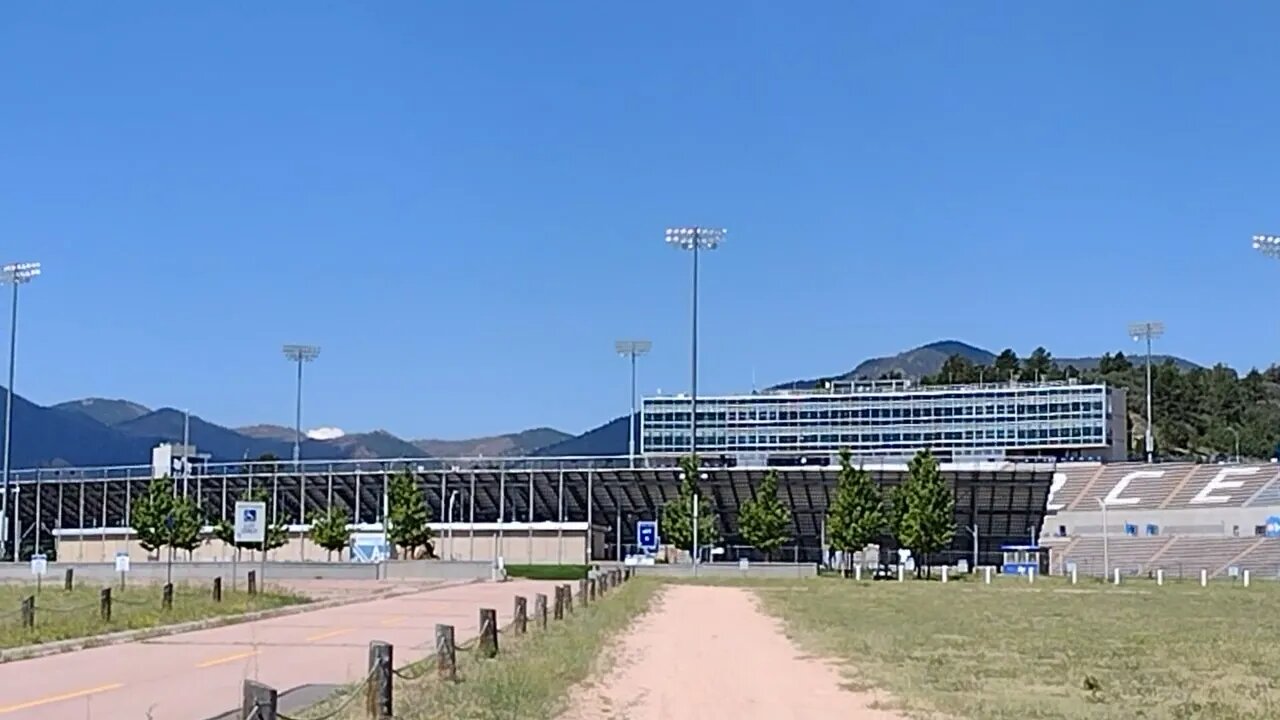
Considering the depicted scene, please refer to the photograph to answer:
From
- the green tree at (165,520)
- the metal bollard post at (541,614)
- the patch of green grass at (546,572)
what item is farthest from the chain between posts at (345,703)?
the green tree at (165,520)

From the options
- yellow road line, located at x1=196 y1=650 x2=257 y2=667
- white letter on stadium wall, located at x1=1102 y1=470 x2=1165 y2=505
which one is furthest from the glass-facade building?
yellow road line, located at x1=196 y1=650 x2=257 y2=667

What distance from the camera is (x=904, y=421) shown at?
17050 cm

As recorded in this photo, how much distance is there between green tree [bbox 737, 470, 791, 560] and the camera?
295 feet

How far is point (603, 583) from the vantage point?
51000 mm

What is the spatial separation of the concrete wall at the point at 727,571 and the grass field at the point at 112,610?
32808 mm

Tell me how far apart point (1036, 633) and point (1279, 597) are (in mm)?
29664

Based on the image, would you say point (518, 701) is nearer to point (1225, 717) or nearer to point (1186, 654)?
point (1225, 717)

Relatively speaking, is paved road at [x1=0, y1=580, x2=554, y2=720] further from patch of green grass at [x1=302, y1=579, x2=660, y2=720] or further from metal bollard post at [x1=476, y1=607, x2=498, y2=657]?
patch of green grass at [x1=302, y1=579, x2=660, y2=720]

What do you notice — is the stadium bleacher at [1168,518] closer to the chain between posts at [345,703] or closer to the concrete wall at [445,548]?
the concrete wall at [445,548]

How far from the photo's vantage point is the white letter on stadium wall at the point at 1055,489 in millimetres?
110188

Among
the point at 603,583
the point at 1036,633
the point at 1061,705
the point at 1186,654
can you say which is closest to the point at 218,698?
the point at 1061,705

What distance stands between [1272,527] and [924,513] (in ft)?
84.8

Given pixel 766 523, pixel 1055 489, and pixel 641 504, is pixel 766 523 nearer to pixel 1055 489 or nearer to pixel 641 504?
pixel 641 504

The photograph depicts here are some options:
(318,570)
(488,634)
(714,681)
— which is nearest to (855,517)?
(318,570)
